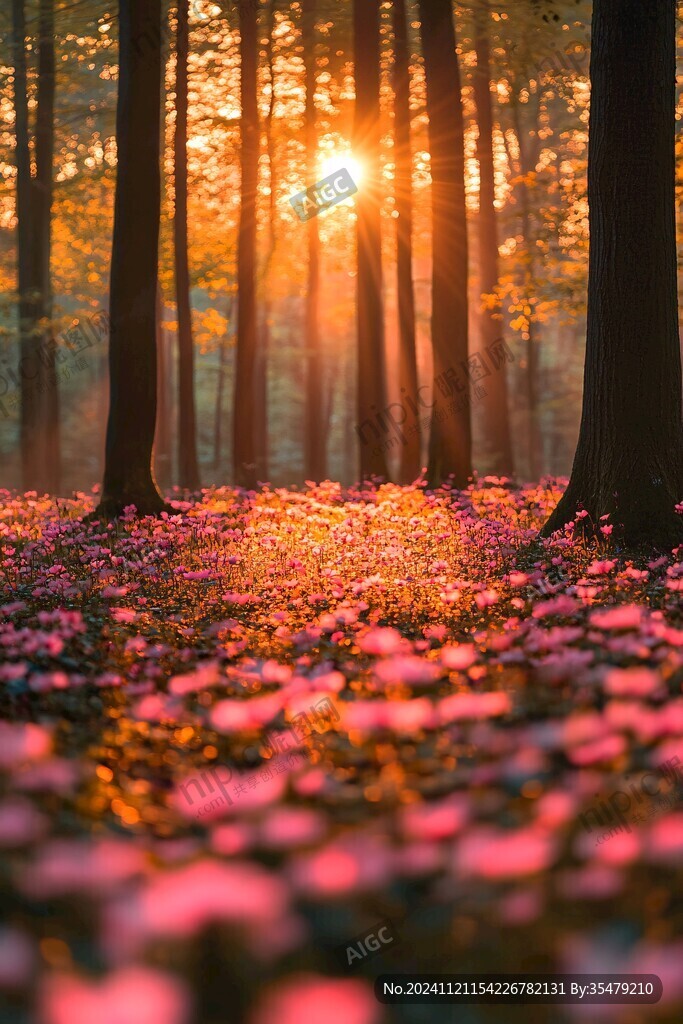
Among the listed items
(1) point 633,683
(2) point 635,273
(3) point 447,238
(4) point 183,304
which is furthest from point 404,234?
(1) point 633,683

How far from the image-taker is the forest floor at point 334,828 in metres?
1.79

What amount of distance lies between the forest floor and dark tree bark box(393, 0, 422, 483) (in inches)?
484

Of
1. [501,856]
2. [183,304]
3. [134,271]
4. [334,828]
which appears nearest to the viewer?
[501,856]

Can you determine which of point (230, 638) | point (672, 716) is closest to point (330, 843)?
point (672, 716)

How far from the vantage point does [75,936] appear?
197 cm

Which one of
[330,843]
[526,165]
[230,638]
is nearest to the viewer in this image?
[330,843]

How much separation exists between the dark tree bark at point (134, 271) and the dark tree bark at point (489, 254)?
9.21 m

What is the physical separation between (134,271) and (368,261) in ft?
18.3

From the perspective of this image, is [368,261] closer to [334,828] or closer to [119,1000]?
[334,828]

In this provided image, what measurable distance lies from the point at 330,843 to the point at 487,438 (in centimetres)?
1899

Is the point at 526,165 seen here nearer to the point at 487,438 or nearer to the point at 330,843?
the point at 487,438

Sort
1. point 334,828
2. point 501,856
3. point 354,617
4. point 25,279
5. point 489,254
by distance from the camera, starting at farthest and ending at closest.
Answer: point 489,254 → point 25,279 → point 354,617 → point 334,828 → point 501,856

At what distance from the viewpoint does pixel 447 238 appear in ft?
46.5

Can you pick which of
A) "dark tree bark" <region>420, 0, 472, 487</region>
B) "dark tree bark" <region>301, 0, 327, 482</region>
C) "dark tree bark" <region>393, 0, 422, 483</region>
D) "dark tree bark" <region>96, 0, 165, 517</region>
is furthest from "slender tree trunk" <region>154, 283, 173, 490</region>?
"dark tree bark" <region>96, 0, 165, 517</region>
